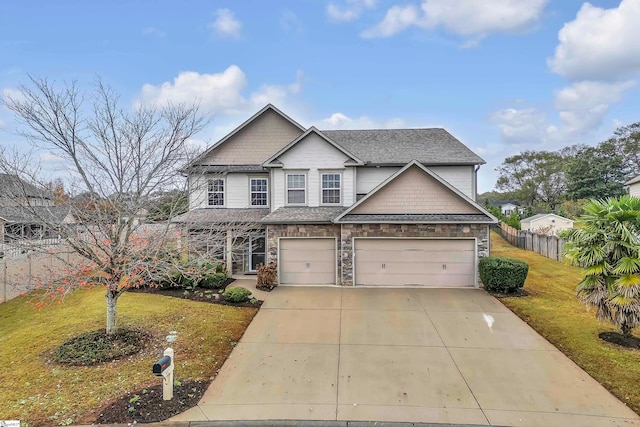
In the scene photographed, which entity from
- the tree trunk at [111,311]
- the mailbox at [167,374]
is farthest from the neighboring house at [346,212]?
the mailbox at [167,374]

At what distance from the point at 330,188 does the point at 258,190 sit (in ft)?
12.3

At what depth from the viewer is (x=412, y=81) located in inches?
720

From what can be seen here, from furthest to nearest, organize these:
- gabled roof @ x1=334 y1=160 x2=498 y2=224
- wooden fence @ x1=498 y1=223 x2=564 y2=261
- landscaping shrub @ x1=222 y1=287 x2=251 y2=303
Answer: wooden fence @ x1=498 y1=223 x2=564 y2=261 < gabled roof @ x1=334 y1=160 x2=498 y2=224 < landscaping shrub @ x1=222 y1=287 x2=251 y2=303

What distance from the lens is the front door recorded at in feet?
49.4

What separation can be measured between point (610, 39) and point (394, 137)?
31.7 feet

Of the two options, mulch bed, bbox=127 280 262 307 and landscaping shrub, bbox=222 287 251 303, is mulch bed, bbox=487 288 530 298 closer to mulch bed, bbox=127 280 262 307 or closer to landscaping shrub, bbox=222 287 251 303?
mulch bed, bbox=127 280 262 307

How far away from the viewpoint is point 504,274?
38.4 ft

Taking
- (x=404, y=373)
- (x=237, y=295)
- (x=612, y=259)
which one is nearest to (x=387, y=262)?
(x=237, y=295)

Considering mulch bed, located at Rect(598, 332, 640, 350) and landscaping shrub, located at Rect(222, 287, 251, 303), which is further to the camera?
landscaping shrub, located at Rect(222, 287, 251, 303)

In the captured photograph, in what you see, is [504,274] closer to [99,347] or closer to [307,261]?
[307,261]

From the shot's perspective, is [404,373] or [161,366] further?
[404,373]

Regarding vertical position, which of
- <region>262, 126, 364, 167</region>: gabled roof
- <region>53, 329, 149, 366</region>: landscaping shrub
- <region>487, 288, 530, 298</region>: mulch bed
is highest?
<region>262, 126, 364, 167</region>: gabled roof

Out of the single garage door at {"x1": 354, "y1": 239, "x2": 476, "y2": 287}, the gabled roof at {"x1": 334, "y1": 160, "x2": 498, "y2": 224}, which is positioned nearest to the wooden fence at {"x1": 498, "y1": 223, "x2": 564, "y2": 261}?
the gabled roof at {"x1": 334, "y1": 160, "x2": 498, "y2": 224}

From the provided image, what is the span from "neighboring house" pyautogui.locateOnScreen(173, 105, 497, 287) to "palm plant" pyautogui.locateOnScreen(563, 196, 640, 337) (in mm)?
4498
